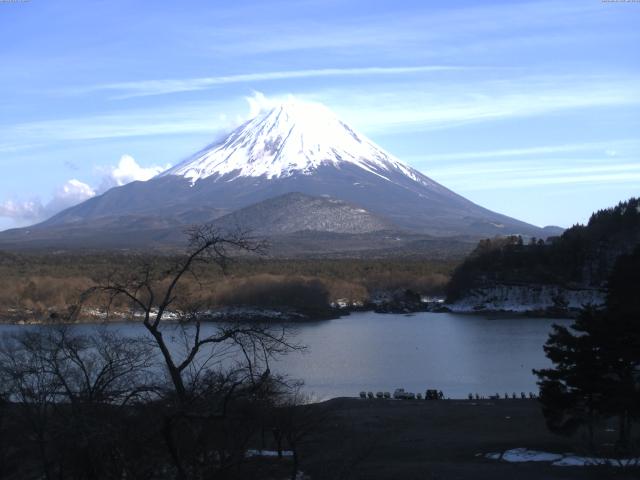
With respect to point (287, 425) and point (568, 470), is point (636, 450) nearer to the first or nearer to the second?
point (568, 470)

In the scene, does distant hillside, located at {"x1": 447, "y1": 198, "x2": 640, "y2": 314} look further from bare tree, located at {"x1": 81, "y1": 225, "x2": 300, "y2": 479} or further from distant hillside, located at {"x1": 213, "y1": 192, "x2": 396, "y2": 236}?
distant hillside, located at {"x1": 213, "y1": 192, "x2": 396, "y2": 236}

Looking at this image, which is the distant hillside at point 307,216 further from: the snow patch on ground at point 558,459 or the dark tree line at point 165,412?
the dark tree line at point 165,412

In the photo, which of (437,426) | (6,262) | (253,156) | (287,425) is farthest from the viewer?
(253,156)

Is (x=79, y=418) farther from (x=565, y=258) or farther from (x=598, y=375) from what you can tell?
(x=565, y=258)

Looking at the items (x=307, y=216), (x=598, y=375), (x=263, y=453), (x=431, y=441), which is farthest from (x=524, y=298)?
(x=307, y=216)

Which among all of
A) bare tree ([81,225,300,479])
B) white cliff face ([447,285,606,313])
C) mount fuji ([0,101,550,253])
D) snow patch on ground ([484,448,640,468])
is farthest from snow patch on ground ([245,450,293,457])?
mount fuji ([0,101,550,253])

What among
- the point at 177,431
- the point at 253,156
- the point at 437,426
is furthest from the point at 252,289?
the point at 253,156
